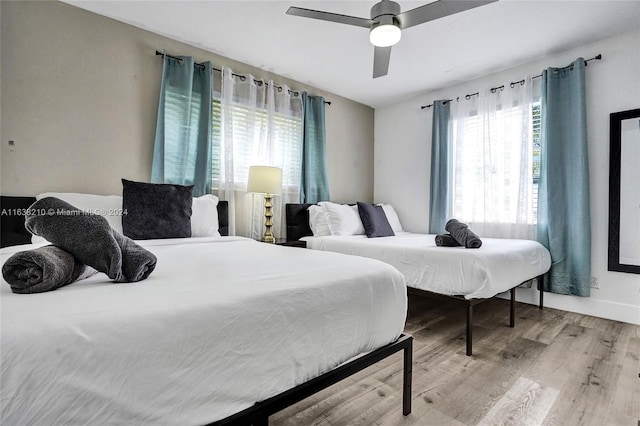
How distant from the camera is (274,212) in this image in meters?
3.71

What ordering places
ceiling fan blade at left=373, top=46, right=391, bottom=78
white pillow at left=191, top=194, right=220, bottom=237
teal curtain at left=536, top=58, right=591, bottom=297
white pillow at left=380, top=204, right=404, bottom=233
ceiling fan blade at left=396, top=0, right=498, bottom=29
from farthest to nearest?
1. white pillow at left=380, top=204, right=404, bottom=233
2. teal curtain at left=536, top=58, right=591, bottom=297
3. white pillow at left=191, top=194, right=220, bottom=237
4. ceiling fan blade at left=373, top=46, right=391, bottom=78
5. ceiling fan blade at left=396, top=0, right=498, bottom=29

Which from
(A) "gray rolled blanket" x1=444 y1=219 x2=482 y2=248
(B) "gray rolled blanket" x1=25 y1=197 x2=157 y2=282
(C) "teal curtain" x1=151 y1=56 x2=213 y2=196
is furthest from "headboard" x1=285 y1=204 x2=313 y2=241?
(B) "gray rolled blanket" x1=25 y1=197 x2=157 y2=282

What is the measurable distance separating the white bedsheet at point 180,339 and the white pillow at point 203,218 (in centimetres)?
125

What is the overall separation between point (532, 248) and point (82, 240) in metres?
3.23

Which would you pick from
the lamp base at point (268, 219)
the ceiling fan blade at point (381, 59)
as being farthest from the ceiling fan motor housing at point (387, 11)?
the lamp base at point (268, 219)

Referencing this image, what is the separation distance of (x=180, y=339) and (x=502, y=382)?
72.8 inches

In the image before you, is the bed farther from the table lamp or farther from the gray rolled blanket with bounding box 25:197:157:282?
the table lamp

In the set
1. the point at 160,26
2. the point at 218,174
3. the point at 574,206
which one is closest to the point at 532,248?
the point at 574,206

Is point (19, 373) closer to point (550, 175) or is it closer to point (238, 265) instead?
point (238, 265)

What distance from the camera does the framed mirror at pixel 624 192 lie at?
2828mm

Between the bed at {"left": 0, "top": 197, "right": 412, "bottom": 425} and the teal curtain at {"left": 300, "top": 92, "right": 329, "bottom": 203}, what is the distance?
2579 mm

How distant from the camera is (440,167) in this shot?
406 centimetres

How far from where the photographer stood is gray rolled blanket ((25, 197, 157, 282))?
3.46 ft

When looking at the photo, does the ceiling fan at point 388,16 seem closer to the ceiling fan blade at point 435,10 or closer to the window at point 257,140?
the ceiling fan blade at point 435,10
